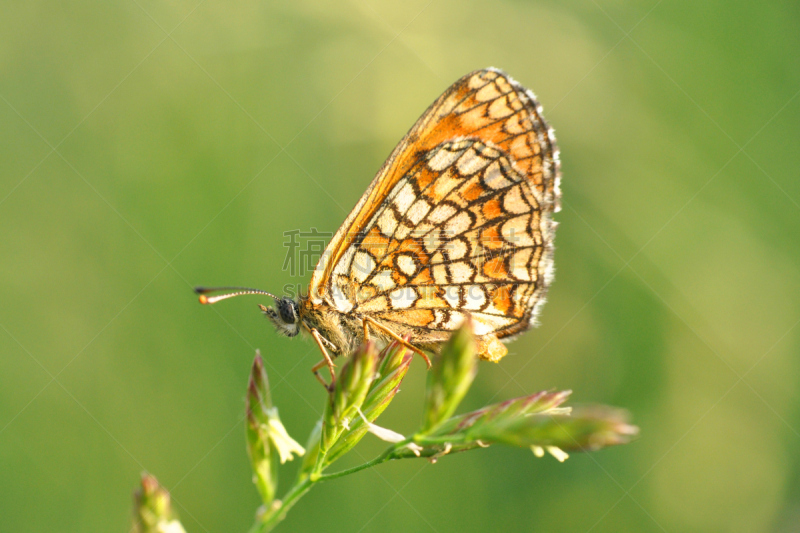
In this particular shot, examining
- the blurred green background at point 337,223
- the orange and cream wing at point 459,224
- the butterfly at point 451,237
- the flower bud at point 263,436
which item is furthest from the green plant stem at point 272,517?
the blurred green background at point 337,223

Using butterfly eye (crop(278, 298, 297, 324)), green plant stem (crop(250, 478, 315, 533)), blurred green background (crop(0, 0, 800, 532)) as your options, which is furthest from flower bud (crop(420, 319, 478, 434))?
blurred green background (crop(0, 0, 800, 532))

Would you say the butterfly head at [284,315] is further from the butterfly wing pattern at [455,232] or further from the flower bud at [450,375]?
the flower bud at [450,375]

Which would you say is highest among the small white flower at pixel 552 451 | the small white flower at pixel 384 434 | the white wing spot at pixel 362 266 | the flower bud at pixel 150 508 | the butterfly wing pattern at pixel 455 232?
the butterfly wing pattern at pixel 455 232

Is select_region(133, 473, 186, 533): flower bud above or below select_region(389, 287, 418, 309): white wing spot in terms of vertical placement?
below

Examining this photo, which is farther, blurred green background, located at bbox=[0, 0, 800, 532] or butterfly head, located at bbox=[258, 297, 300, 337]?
blurred green background, located at bbox=[0, 0, 800, 532]

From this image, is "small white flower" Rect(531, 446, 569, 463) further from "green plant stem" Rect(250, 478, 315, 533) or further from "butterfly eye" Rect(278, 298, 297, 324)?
"butterfly eye" Rect(278, 298, 297, 324)

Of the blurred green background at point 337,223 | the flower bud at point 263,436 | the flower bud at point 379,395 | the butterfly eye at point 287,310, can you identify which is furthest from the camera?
the blurred green background at point 337,223

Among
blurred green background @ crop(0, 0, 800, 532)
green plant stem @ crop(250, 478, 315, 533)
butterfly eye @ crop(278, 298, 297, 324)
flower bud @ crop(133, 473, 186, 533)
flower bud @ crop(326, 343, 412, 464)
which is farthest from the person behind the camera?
blurred green background @ crop(0, 0, 800, 532)

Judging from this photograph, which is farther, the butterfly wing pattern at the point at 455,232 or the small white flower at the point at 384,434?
the butterfly wing pattern at the point at 455,232

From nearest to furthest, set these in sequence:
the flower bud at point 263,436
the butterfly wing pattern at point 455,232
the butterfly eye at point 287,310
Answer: the flower bud at point 263,436 → the butterfly eye at point 287,310 → the butterfly wing pattern at point 455,232

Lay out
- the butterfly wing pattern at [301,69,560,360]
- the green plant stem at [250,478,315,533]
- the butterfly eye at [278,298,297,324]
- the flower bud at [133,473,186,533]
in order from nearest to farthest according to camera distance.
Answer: the flower bud at [133,473,186,533]
the green plant stem at [250,478,315,533]
the butterfly eye at [278,298,297,324]
the butterfly wing pattern at [301,69,560,360]
